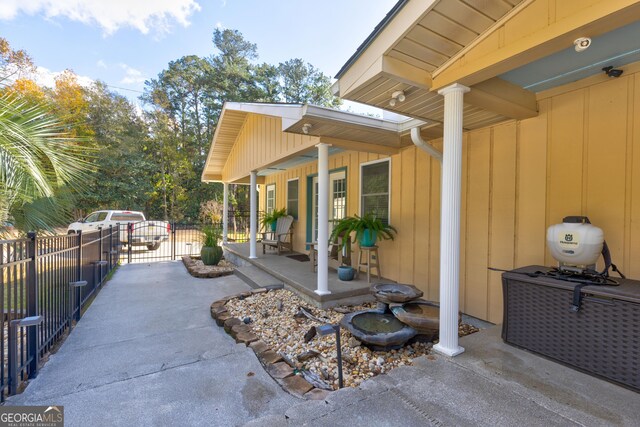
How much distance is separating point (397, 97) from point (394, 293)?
1987mm

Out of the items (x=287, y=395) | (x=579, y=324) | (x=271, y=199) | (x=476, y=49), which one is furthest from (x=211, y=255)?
(x=579, y=324)

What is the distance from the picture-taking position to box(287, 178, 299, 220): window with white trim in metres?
7.70

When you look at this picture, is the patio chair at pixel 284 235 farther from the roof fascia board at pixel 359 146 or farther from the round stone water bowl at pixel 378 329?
the round stone water bowl at pixel 378 329

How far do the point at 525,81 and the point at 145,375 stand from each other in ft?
13.9

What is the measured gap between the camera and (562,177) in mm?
2701

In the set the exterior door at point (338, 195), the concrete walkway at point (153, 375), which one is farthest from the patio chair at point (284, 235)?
the concrete walkway at point (153, 375)

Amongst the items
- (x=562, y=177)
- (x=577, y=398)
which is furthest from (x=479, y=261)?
(x=577, y=398)

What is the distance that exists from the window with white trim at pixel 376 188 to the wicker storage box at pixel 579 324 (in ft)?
8.30

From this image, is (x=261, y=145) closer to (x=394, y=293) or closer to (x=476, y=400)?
(x=394, y=293)

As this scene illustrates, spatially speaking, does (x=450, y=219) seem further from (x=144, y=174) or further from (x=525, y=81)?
(x=144, y=174)

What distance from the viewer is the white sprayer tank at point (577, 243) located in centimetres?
215

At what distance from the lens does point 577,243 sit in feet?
7.17

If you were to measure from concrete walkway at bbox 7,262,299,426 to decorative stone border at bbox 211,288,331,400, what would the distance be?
62 mm
